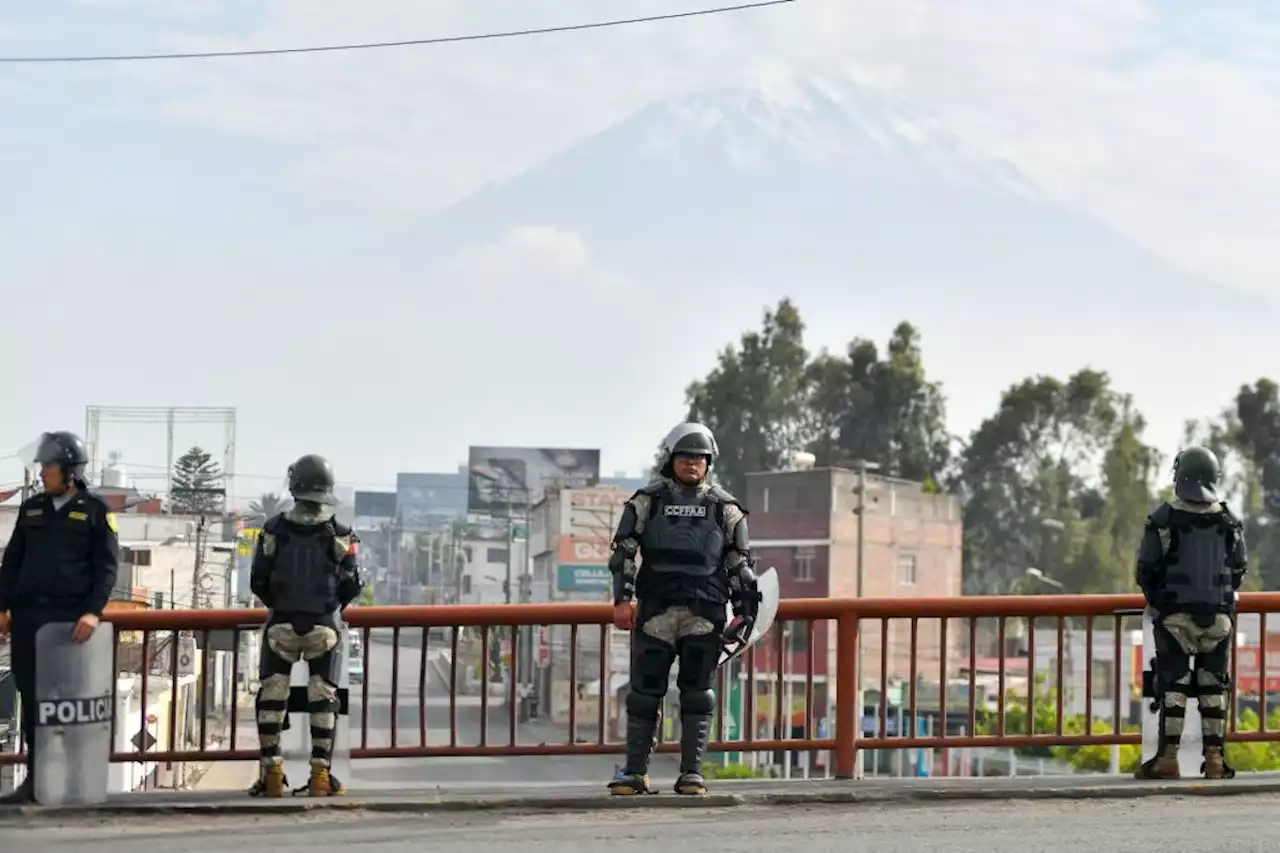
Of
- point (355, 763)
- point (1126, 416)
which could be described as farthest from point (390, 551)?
point (355, 763)

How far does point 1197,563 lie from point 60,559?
6.08m

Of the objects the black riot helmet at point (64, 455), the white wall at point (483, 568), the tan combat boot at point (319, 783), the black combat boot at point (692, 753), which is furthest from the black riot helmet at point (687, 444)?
the white wall at point (483, 568)

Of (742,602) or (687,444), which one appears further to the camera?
(742,602)

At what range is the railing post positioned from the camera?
1068cm

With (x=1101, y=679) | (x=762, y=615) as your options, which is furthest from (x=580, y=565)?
(x=762, y=615)

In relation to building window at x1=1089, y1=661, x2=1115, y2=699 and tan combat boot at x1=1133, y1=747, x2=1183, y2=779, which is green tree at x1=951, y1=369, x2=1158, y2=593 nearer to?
building window at x1=1089, y1=661, x2=1115, y2=699

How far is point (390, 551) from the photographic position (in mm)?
174625

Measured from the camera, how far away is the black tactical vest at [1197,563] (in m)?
10.3

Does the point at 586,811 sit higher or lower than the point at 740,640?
lower

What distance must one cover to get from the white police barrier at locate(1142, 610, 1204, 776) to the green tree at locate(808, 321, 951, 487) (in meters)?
87.2

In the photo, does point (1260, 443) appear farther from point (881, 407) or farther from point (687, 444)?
point (687, 444)

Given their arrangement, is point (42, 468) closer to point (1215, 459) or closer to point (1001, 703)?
point (1001, 703)

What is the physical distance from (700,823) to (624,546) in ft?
4.78

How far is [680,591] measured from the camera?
9.52 m
